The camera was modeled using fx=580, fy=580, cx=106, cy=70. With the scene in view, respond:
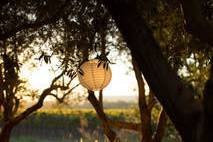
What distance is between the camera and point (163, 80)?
334cm

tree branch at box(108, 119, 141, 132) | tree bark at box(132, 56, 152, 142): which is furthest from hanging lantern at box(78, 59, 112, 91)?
tree branch at box(108, 119, 141, 132)

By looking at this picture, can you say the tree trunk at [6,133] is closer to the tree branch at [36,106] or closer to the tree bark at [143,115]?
the tree branch at [36,106]

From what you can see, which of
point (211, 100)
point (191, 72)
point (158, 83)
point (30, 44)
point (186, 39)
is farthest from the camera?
point (191, 72)

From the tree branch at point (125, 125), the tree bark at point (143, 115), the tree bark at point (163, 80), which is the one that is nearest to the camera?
the tree bark at point (163, 80)

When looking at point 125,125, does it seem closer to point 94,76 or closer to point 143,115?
point 143,115

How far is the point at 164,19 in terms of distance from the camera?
21.4 ft

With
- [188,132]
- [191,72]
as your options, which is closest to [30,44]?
[191,72]

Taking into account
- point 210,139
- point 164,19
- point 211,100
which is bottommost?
point 210,139

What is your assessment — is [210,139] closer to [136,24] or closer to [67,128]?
[136,24]

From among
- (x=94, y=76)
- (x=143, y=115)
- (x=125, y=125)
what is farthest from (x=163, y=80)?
(x=125, y=125)

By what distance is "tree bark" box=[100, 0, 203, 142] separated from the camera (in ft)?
10.8

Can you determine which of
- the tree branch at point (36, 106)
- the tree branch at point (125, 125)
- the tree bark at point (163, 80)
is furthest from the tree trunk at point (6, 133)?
the tree bark at point (163, 80)

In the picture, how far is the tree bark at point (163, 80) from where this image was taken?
329 centimetres

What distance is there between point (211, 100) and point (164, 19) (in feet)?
11.4
